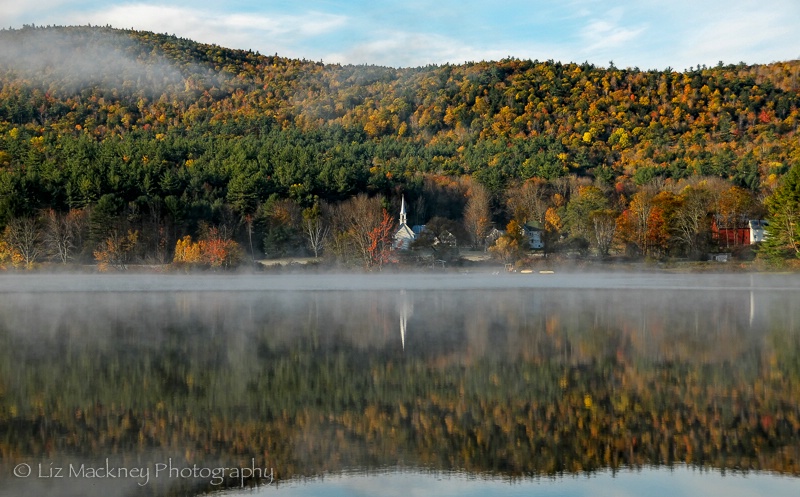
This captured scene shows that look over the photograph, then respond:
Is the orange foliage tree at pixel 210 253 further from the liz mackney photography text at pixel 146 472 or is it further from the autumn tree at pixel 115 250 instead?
the liz mackney photography text at pixel 146 472

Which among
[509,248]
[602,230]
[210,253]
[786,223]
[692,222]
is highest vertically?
[786,223]

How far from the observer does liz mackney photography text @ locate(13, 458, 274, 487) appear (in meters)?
10.6

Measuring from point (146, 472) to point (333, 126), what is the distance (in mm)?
110196

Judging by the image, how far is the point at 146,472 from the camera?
10836 mm

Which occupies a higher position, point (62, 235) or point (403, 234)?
point (62, 235)

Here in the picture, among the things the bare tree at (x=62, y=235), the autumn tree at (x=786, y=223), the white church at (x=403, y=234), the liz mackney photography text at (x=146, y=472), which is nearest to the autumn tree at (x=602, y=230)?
the autumn tree at (x=786, y=223)

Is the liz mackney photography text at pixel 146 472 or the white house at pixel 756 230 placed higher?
the liz mackney photography text at pixel 146 472

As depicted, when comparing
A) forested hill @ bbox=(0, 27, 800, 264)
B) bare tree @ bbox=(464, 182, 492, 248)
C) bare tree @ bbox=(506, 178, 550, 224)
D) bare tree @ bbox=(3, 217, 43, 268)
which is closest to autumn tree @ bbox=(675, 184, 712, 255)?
bare tree @ bbox=(464, 182, 492, 248)

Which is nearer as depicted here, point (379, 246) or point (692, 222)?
point (692, 222)

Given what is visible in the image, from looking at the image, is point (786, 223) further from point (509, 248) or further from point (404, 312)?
point (404, 312)

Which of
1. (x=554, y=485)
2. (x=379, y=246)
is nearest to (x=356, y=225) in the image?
(x=379, y=246)

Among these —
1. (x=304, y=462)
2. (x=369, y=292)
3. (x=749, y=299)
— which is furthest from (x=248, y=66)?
(x=304, y=462)

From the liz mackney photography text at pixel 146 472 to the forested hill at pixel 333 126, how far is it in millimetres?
59137

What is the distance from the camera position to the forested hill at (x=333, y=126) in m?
78.9
